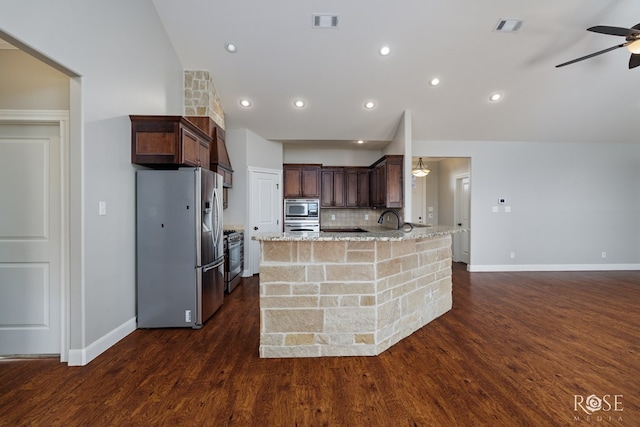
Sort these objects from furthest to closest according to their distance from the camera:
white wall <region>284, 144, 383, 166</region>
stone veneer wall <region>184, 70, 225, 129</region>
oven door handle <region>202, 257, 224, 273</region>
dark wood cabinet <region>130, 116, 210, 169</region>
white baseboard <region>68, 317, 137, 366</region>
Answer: white wall <region>284, 144, 383, 166</region>, stone veneer wall <region>184, 70, 225, 129</region>, oven door handle <region>202, 257, 224, 273</region>, dark wood cabinet <region>130, 116, 210, 169</region>, white baseboard <region>68, 317, 137, 366</region>

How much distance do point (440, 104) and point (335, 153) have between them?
2.48m

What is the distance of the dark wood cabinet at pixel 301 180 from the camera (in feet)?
19.6

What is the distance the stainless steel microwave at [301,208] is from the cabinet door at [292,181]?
0.60ft

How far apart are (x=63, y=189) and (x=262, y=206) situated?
3266 mm

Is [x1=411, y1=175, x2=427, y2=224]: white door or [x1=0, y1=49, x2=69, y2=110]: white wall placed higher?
[x1=0, y1=49, x2=69, y2=110]: white wall

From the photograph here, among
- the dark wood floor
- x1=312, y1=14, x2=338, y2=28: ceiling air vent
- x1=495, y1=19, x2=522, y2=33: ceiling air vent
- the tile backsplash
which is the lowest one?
the dark wood floor

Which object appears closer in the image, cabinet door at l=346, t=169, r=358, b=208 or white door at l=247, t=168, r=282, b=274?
white door at l=247, t=168, r=282, b=274

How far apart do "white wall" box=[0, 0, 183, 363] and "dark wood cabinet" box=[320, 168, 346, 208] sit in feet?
12.4

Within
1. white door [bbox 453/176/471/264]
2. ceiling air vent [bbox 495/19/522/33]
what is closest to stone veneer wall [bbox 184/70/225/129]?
ceiling air vent [bbox 495/19/522/33]

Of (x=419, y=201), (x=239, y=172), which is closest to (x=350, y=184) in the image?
(x=239, y=172)

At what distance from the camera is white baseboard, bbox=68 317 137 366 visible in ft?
7.47

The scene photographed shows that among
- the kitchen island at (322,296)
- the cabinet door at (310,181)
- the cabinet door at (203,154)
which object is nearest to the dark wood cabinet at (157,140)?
the cabinet door at (203,154)

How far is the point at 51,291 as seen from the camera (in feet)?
7.99

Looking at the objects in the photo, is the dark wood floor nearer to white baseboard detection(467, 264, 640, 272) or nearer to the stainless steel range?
the stainless steel range
